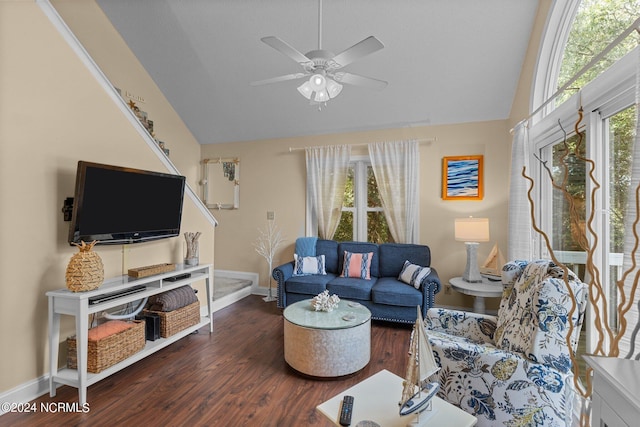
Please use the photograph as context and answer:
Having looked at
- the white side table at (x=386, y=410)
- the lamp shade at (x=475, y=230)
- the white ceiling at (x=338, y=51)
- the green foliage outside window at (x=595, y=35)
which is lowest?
the white side table at (x=386, y=410)

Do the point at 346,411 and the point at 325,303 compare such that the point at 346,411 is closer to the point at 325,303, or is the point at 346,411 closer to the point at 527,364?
the point at 527,364

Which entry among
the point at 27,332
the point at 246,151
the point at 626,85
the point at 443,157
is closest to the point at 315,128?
the point at 246,151

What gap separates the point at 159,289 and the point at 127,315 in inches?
12.6

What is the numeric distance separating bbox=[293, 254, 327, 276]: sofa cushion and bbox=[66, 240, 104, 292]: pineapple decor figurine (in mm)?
2364

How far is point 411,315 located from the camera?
3482mm

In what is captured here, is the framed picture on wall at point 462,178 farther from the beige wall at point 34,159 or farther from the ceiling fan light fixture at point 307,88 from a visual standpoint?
the beige wall at point 34,159

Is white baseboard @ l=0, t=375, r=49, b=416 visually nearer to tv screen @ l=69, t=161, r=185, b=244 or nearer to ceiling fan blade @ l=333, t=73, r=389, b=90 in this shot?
tv screen @ l=69, t=161, r=185, b=244

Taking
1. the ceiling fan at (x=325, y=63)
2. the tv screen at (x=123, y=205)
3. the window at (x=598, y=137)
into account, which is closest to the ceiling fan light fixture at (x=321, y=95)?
the ceiling fan at (x=325, y=63)

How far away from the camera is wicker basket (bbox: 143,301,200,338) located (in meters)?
2.83

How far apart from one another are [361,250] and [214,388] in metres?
2.52

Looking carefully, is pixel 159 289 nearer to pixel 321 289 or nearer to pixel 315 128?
pixel 321 289

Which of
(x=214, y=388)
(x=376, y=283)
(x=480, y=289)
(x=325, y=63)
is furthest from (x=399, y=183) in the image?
(x=214, y=388)

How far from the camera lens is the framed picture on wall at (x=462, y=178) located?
4055 mm

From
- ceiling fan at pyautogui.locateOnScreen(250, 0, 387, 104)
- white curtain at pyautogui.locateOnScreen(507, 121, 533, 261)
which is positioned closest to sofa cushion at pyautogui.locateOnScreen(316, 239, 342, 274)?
white curtain at pyautogui.locateOnScreen(507, 121, 533, 261)
